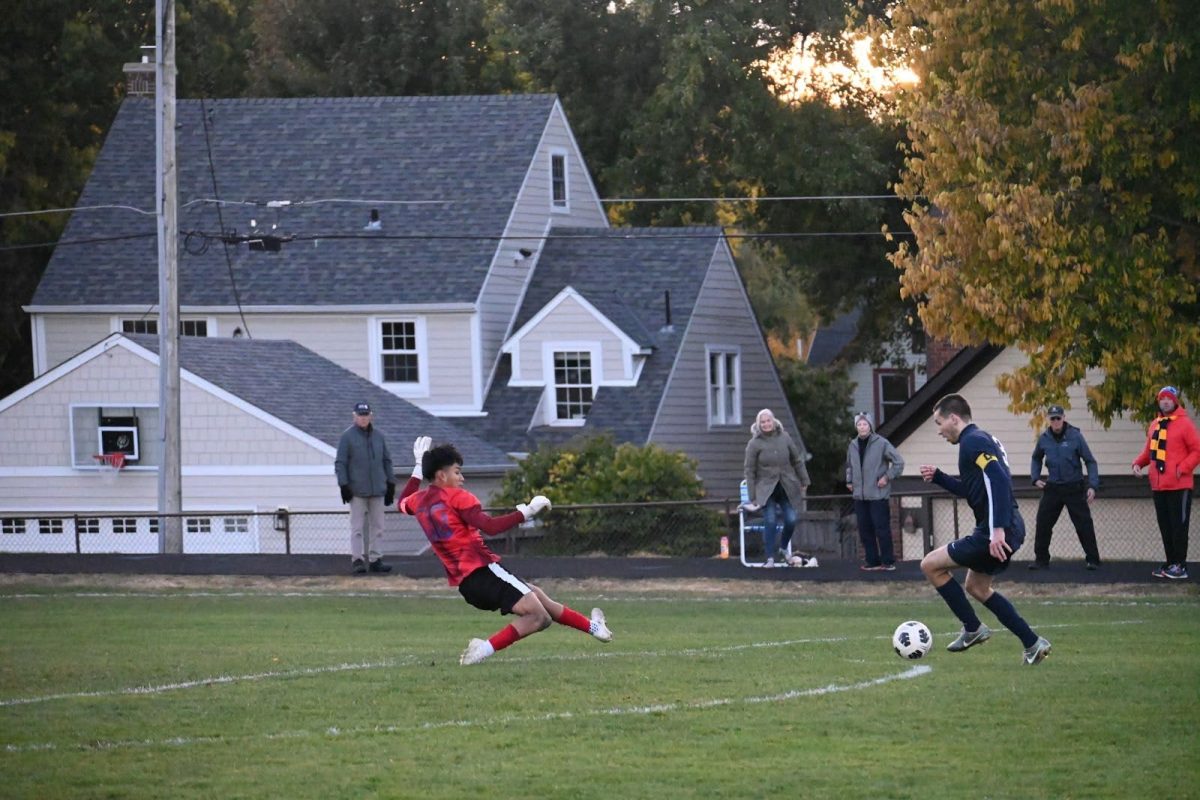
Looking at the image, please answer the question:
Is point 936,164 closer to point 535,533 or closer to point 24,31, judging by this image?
point 535,533

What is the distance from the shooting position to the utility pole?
32156 mm

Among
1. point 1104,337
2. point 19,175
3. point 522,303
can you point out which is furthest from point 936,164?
point 19,175

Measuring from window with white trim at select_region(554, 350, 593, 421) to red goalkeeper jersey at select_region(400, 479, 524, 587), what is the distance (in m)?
28.2

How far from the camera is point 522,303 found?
143 ft

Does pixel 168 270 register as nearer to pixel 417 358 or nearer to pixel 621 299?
pixel 417 358

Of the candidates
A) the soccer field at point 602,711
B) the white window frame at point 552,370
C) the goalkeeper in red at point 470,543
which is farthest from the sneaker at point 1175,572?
the white window frame at point 552,370

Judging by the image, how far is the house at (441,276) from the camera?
42.1m

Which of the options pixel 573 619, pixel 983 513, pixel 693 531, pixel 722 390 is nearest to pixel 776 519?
pixel 693 531

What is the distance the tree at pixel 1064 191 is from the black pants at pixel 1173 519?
1768 millimetres

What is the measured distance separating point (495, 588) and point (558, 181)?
3180 centimetres

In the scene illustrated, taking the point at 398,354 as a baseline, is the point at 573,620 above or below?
below

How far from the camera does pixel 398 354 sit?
42812 mm

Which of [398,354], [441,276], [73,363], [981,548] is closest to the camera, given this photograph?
[981,548]

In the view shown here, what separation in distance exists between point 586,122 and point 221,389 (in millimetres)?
15132
